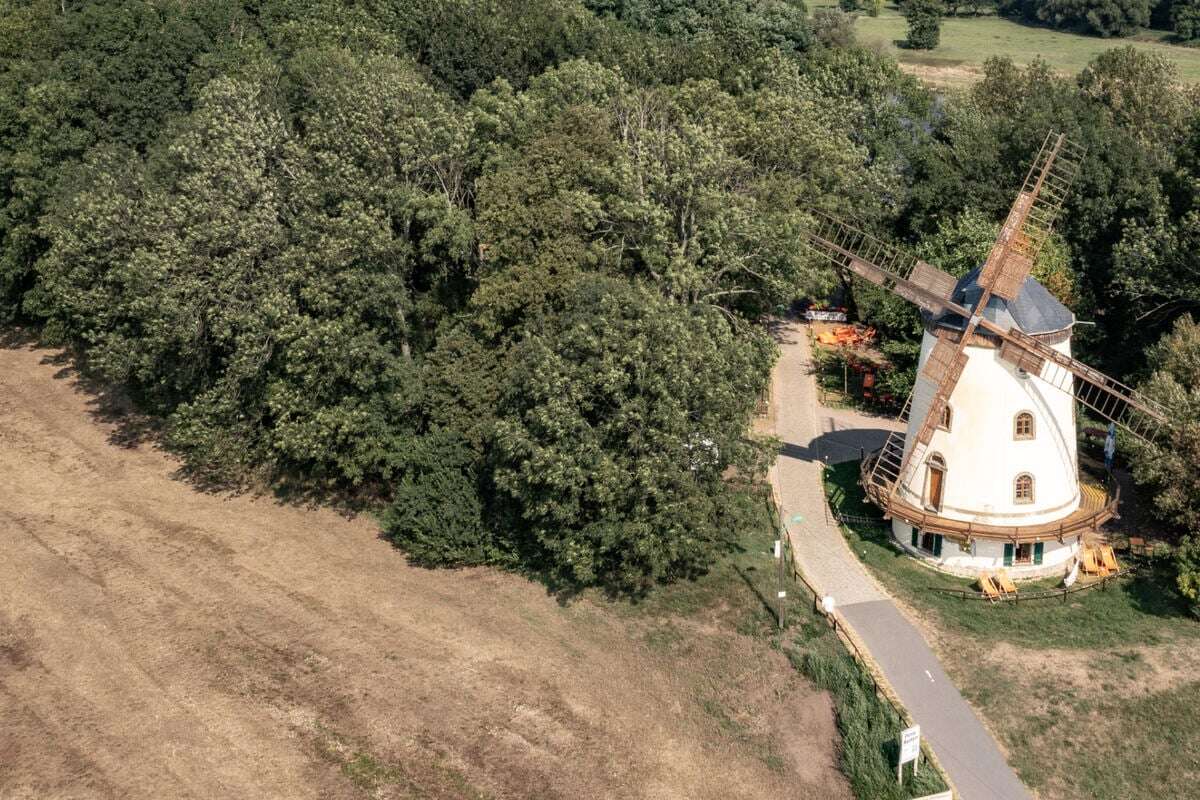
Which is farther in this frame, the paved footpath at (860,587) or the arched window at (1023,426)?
the arched window at (1023,426)

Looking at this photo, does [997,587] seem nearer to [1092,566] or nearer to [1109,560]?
[1092,566]

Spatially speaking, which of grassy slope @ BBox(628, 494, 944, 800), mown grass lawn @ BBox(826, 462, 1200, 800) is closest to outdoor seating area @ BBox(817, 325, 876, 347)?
grassy slope @ BBox(628, 494, 944, 800)

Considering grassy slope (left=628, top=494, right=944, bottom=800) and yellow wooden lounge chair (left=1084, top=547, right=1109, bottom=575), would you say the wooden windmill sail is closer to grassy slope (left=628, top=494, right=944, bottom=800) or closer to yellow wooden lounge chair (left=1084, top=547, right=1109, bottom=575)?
yellow wooden lounge chair (left=1084, top=547, right=1109, bottom=575)

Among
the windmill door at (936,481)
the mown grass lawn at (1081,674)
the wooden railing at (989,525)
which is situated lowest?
the mown grass lawn at (1081,674)

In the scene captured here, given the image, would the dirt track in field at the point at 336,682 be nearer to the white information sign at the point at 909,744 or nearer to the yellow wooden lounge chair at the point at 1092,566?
the white information sign at the point at 909,744

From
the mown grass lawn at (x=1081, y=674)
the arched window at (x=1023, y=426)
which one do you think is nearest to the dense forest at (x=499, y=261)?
the mown grass lawn at (x=1081, y=674)
